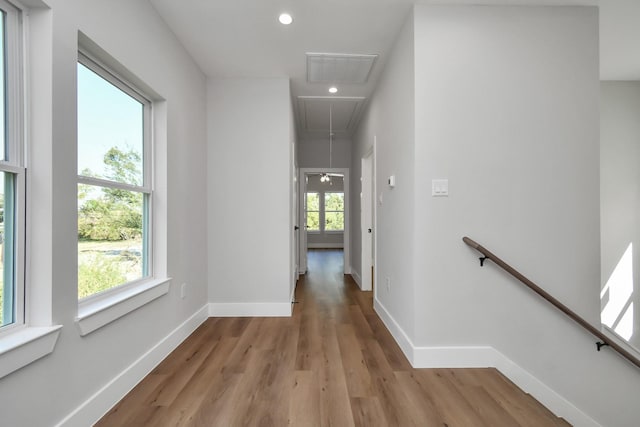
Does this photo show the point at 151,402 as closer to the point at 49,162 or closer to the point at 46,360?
the point at 46,360

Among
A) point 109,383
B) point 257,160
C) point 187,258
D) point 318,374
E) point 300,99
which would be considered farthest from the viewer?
point 300,99

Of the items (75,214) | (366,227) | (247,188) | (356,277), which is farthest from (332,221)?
(75,214)

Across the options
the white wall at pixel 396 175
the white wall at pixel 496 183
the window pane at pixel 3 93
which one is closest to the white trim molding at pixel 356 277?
the white wall at pixel 396 175

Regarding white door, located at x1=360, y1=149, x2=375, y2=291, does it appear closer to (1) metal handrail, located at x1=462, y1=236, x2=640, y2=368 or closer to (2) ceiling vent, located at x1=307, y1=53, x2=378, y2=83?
(2) ceiling vent, located at x1=307, y1=53, x2=378, y2=83

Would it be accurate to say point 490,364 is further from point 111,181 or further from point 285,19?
point 285,19

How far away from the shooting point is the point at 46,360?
4.43ft

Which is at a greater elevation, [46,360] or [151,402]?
[46,360]

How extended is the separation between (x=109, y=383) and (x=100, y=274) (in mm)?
645

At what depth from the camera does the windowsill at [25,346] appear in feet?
3.81

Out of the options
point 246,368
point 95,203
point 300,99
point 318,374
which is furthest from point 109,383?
point 300,99

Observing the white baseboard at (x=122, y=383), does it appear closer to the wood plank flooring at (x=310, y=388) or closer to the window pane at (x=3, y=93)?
the wood plank flooring at (x=310, y=388)

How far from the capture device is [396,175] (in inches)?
108

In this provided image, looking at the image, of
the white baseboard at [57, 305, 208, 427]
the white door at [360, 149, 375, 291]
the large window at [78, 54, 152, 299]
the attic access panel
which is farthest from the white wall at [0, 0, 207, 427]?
the white door at [360, 149, 375, 291]

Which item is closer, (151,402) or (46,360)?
(46,360)
